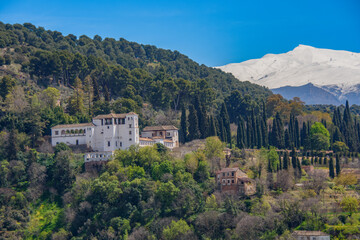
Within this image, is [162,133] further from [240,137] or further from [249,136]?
[249,136]

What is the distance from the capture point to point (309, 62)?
15862 centimetres

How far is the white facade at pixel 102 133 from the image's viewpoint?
209ft

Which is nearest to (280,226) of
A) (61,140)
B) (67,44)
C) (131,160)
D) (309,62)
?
(131,160)

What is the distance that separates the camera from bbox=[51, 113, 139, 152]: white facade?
6372cm

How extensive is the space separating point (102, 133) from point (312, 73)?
104m

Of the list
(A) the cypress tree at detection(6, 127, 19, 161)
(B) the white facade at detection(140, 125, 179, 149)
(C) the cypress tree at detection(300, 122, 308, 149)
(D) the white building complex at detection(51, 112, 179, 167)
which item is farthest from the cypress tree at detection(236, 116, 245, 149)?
(A) the cypress tree at detection(6, 127, 19, 161)

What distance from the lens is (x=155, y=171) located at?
58438 millimetres

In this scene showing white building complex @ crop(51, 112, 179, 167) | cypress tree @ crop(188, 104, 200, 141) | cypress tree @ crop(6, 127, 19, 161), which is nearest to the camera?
cypress tree @ crop(6, 127, 19, 161)

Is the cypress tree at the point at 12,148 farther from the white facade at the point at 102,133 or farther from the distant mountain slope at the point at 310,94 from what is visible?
the distant mountain slope at the point at 310,94

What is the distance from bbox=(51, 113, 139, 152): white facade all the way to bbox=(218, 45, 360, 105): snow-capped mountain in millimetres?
90158

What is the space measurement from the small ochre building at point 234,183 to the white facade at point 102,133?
12.5 metres

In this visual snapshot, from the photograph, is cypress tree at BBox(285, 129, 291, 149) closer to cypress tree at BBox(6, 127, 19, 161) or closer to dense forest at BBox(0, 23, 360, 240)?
dense forest at BBox(0, 23, 360, 240)

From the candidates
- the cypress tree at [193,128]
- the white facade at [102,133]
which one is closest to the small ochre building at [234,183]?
the white facade at [102,133]

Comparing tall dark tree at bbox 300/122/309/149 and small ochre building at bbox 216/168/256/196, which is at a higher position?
tall dark tree at bbox 300/122/309/149
